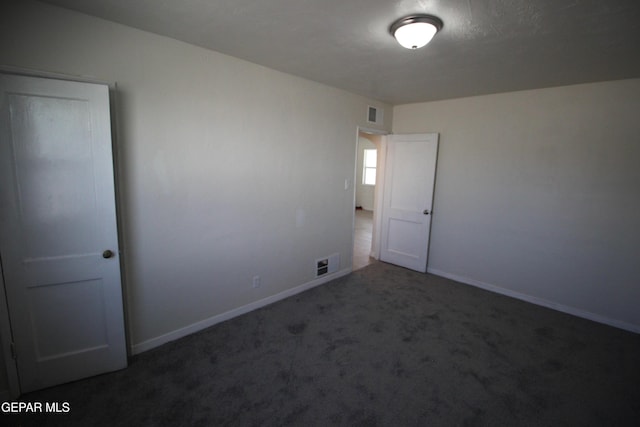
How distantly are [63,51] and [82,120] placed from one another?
1.57ft

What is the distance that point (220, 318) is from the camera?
294 centimetres

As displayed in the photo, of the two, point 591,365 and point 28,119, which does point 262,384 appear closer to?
point 28,119

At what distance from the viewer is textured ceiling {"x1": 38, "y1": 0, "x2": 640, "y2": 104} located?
1.75 m

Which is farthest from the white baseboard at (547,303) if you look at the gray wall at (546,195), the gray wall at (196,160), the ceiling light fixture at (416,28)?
the ceiling light fixture at (416,28)

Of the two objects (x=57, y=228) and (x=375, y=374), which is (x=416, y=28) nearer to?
(x=375, y=374)

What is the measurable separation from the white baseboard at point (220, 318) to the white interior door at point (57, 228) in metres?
0.33

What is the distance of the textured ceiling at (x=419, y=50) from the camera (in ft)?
5.74

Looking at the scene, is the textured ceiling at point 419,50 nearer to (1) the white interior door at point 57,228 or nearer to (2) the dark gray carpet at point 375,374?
(1) the white interior door at point 57,228

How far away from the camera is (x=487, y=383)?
222 centimetres

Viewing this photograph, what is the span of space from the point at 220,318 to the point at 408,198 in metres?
3.14

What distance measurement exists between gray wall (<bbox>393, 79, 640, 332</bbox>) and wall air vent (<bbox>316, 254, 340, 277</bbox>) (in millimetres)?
1605

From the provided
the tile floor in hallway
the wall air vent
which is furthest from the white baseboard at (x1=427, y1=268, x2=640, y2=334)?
the wall air vent

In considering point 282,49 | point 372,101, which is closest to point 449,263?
point 372,101

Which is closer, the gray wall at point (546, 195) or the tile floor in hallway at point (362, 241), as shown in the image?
the gray wall at point (546, 195)
